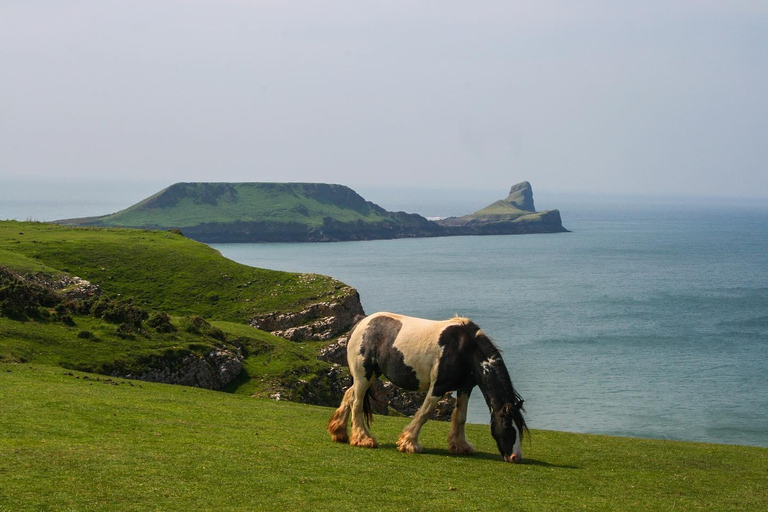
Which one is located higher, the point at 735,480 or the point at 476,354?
the point at 476,354

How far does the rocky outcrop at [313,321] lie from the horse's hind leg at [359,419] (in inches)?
1514

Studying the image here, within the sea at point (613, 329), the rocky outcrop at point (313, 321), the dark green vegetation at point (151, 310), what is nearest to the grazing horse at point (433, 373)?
the dark green vegetation at point (151, 310)

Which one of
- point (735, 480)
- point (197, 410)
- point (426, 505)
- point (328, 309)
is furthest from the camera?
point (328, 309)

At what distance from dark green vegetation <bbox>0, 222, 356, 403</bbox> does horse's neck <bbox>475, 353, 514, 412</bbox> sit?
73.2 ft

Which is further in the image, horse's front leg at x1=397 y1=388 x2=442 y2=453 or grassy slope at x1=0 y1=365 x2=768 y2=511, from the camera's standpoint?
horse's front leg at x1=397 y1=388 x2=442 y2=453

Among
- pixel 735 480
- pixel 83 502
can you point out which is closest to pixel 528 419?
pixel 735 480

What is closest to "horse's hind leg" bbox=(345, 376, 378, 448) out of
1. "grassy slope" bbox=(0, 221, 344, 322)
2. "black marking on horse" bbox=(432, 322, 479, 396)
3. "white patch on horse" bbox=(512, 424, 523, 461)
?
"black marking on horse" bbox=(432, 322, 479, 396)

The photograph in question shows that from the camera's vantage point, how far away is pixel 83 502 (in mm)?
12062

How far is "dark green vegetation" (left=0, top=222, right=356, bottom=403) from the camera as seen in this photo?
37.0 meters

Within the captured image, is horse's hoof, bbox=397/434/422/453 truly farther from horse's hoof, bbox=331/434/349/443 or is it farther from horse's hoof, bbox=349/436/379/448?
horse's hoof, bbox=331/434/349/443

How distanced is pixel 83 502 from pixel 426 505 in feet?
18.5

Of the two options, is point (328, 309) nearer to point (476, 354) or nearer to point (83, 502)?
point (476, 354)

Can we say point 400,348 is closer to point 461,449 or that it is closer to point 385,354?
point 385,354

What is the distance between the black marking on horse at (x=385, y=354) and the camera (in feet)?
61.4
